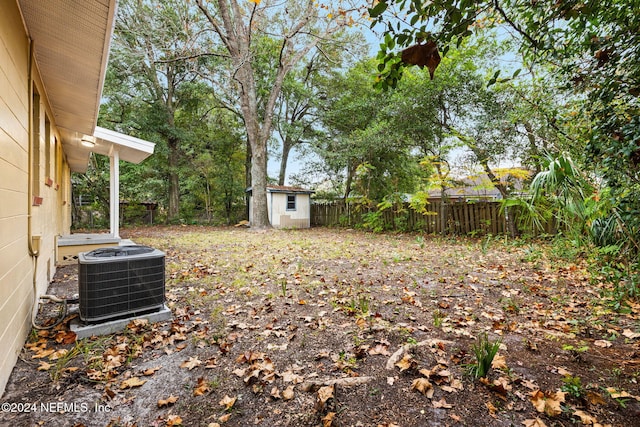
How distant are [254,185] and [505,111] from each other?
9.43 metres

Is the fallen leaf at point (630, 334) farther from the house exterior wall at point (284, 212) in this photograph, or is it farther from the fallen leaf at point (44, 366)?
the house exterior wall at point (284, 212)

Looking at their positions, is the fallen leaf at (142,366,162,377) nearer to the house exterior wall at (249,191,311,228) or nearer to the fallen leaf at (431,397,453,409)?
the fallen leaf at (431,397,453,409)

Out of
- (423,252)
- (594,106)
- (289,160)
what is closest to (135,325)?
(594,106)

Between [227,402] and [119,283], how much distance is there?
5.87 feet

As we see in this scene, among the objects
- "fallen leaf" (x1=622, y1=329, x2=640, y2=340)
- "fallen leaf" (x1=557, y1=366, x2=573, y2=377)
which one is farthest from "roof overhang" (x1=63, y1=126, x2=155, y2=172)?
"fallen leaf" (x1=622, y1=329, x2=640, y2=340)

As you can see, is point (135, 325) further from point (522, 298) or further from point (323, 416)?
point (522, 298)

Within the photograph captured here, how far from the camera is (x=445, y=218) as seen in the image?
1014cm

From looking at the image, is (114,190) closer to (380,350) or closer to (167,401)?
(167,401)

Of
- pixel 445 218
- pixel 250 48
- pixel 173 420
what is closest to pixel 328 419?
pixel 173 420

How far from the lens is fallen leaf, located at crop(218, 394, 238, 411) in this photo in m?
1.81

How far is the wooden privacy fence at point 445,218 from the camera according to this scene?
902cm

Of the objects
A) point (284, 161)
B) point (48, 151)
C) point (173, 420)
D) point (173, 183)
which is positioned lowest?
point (173, 420)

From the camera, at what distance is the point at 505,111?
8492mm

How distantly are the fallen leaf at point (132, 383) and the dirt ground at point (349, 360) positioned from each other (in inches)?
0.5
